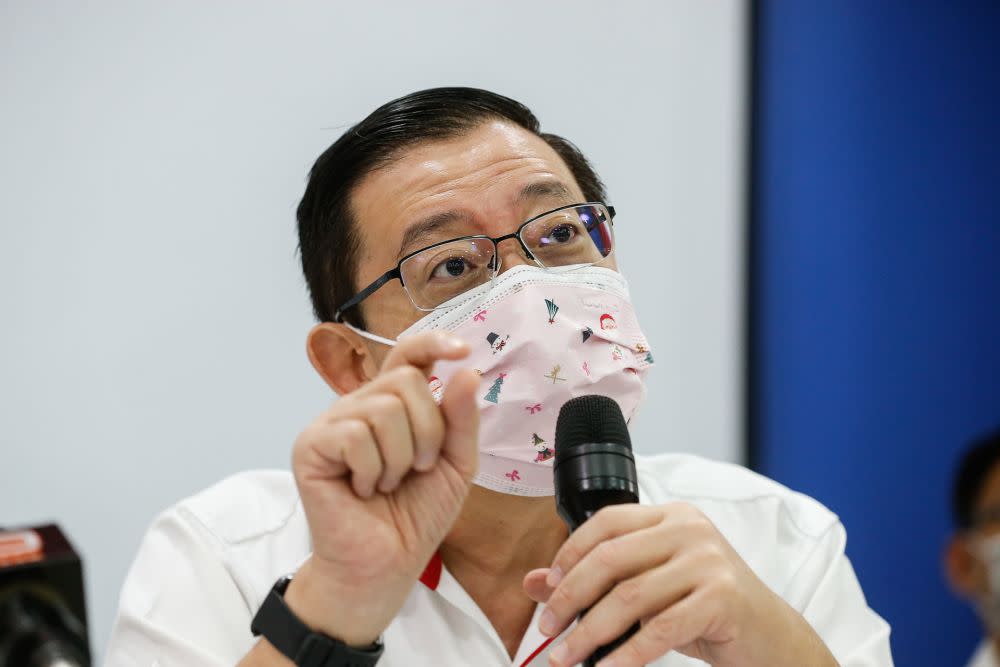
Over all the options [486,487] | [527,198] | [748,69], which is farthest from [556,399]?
[748,69]

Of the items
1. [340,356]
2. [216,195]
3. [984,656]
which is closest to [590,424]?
[984,656]

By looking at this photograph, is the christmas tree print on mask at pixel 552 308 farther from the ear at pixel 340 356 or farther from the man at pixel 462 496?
the ear at pixel 340 356

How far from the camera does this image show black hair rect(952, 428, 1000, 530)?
1.45 feet

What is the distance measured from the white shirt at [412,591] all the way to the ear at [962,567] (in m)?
0.91

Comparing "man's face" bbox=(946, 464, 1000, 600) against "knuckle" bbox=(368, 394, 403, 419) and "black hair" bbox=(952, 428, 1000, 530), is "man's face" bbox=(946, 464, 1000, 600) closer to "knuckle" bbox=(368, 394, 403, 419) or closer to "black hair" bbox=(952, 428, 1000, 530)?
"black hair" bbox=(952, 428, 1000, 530)

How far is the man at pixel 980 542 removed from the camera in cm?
42

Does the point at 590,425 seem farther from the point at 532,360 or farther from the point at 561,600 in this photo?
the point at 532,360

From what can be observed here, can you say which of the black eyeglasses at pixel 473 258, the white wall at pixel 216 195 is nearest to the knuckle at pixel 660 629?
the black eyeglasses at pixel 473 258

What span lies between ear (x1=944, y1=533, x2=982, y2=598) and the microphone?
368 millimetres

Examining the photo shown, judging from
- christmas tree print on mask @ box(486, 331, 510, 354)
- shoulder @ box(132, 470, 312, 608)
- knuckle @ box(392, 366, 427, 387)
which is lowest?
shoulder @ box(132, 470, 312, 608)

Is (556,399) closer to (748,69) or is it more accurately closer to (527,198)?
(527,198)

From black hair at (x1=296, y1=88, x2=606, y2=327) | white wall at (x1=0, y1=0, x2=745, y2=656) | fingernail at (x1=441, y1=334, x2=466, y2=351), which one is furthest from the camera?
white wall at (x1=0, y1=0, x2=745, y2=656)

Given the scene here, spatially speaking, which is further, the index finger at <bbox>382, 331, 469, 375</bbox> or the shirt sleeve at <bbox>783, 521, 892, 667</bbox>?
the shirt sleeve at <bbox>783, 521, 892, 667</bbox>

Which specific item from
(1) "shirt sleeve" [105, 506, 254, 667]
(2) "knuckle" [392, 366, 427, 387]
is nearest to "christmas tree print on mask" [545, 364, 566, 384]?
(2) "knuckle" [392, 366, 427, 387]
